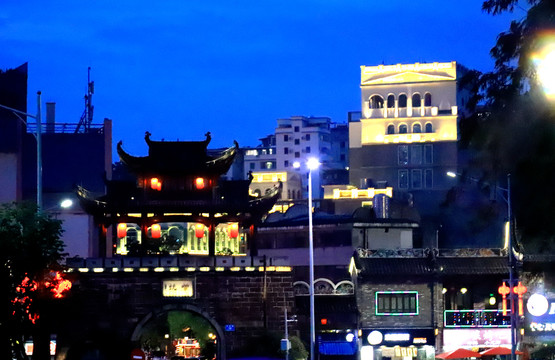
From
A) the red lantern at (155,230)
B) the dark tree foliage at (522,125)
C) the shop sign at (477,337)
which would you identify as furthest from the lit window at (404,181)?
the dark tree foliage at (522,125)

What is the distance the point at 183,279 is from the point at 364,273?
11.6 m

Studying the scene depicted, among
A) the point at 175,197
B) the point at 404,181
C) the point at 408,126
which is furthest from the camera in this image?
the point at 408,126

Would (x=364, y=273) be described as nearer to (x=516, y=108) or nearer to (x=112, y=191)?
(x=112, y=191)

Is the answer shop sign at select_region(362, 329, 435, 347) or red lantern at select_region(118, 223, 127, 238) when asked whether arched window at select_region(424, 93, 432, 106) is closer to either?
shop sign at select_region(362, 329, 435, 347)

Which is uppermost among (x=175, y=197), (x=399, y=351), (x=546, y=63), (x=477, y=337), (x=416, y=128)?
(x=416, y=128)

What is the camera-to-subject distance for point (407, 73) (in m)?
139

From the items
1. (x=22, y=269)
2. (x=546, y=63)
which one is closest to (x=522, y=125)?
(x=546, y=63)

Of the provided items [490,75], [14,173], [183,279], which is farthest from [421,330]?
[490,75]

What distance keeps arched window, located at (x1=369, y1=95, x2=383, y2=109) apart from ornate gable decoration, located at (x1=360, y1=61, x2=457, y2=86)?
1669mm

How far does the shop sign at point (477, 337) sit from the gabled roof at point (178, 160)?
18124 millimetres

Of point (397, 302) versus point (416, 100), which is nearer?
point (397, 302)

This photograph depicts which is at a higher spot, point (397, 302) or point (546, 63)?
point (546, 63)

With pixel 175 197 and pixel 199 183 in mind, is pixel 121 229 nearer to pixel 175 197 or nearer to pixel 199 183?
pixel 175 197

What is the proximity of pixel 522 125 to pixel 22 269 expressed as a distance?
2859cm
